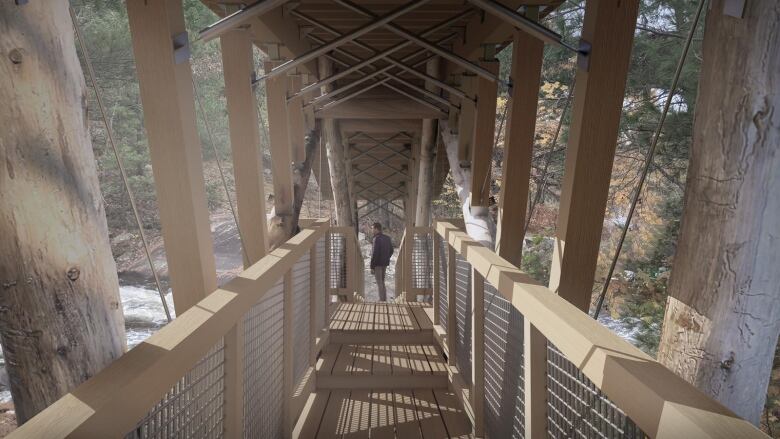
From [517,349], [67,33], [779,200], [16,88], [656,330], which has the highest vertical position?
[67,33]

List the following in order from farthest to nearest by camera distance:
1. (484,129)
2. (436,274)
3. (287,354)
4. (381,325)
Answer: (484,129) < (381,325) < (436,274) < (287,354)

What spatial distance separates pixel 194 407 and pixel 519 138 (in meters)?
3.20

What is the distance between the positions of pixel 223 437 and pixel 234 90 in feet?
8.19

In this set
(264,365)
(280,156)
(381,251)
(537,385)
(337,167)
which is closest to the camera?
(537,385)

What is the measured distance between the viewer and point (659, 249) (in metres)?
7.67

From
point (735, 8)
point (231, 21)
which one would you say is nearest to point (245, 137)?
point (231, 21)

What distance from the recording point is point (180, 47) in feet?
7.64

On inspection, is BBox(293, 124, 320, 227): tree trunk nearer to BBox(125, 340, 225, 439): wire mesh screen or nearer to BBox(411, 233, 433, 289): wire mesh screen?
BBox(411, 233, 433, 289): wire mesh screen

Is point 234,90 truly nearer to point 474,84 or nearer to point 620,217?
point 474,84

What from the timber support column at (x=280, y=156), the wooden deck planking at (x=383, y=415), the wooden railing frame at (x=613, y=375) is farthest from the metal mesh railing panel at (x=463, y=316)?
the timber support column at (x=280, y=156)

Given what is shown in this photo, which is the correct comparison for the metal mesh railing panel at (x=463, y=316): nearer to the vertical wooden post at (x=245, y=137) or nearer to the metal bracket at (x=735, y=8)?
the vertical wooden post at (x=245, y=137)

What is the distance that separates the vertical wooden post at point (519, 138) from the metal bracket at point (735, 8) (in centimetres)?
184

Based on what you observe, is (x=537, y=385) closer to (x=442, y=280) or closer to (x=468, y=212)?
(x=442, y=280)

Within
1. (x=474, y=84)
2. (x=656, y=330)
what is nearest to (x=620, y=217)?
(x=656, y=330)
